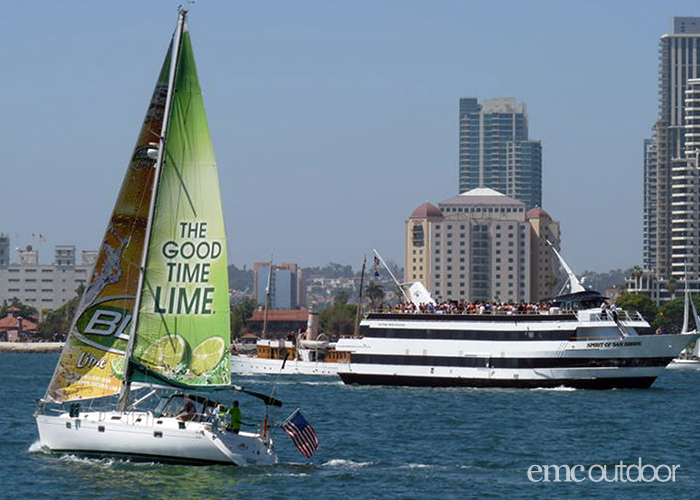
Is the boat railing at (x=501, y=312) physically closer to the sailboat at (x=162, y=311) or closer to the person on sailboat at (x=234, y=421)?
the sailboat at (x=162, y=311)

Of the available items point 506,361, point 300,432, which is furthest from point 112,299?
point 506,361

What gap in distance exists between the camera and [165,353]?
39.4 m

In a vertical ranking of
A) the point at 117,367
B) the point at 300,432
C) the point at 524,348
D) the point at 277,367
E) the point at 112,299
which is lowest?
the point at 277,367

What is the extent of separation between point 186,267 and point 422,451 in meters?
12.2

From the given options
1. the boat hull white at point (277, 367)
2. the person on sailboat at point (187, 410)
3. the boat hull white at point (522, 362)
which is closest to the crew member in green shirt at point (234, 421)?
the person on sailboat at point (187, 410)

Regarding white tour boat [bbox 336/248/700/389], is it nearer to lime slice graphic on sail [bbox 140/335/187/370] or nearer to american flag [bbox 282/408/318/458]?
american flag [bbox 282/408/318/458]

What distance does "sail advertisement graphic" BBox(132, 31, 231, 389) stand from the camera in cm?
3919

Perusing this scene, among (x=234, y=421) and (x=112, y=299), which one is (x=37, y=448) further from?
(x=234, y=421)

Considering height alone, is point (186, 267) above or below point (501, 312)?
above

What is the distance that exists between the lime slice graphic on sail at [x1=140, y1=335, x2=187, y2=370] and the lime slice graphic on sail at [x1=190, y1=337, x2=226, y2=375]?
1.16 ft

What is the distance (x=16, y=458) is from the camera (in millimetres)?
42281

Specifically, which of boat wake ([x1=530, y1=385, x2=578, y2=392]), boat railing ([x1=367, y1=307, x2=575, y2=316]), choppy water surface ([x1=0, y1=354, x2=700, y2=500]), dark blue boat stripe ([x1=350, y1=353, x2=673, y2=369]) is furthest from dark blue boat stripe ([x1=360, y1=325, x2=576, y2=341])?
choppy water surface ([x1=0, y1=354, x2=700, y2=500])

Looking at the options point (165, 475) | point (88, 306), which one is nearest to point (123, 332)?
point (88, 306)

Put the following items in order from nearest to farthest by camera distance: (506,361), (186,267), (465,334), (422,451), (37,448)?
(186,267) → (37,448) → (422,451) → (506,361) → (465,334)
